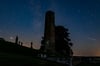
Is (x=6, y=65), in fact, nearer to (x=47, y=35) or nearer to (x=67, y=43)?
(x=47, y=35)

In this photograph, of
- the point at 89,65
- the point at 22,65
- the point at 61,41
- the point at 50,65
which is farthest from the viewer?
the point at 61,41

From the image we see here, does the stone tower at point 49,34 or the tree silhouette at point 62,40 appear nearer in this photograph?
the stone tower at point 49,34

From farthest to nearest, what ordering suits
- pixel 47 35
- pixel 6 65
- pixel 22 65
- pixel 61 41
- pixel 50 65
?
pixel 61 41
pixel 47 35
pixel 50 65
pixel 22 65
pixel 6 65

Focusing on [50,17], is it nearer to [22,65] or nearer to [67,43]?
[67,43]

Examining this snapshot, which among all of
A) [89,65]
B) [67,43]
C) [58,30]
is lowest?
[89,65]

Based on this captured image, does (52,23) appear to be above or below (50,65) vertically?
above

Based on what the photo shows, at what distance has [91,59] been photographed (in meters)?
35.7

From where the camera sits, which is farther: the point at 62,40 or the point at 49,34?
the point at 62,40

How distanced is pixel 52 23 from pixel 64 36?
11.9m

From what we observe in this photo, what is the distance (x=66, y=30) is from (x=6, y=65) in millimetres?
50075

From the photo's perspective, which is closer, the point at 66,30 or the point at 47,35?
the point at 47,35

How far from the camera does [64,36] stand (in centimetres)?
6575

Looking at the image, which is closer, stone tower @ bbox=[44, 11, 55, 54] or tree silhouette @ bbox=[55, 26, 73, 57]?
stone tower @ bbox=[44, 11, 55, 54]

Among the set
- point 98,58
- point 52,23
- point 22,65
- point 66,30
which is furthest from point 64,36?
point 22,65
